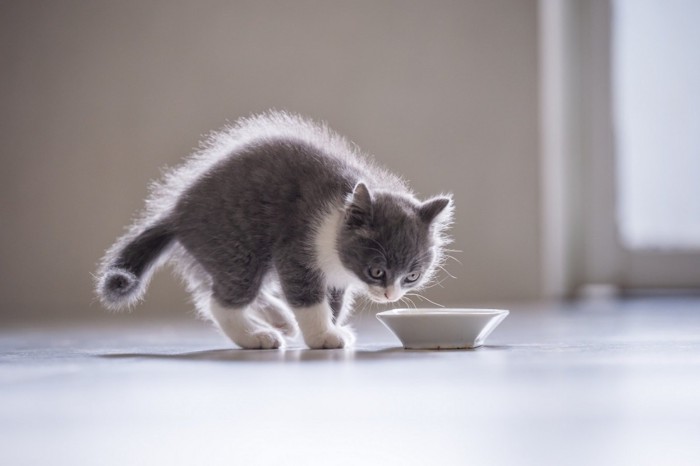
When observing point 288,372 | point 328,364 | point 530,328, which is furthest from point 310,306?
point 530,328

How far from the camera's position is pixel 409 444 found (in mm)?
1050

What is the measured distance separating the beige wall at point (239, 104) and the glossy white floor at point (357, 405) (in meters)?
3.38

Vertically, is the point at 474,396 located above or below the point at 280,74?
below

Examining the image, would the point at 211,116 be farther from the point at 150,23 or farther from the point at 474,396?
the point at 474,396

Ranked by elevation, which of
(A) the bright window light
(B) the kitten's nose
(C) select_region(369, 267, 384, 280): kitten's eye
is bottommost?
(B) the kitten's nose

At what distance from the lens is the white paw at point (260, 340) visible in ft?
7.97

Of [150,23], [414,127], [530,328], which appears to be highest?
[150,23]

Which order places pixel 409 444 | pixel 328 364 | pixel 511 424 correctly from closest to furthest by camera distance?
pixel 409 444, pixel 511 424, pixel 328 364

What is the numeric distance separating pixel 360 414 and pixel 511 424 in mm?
210

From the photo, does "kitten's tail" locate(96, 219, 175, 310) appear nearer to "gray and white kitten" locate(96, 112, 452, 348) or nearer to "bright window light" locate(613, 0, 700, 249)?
"gray and white kitten" locate(96, 112, 452, 348)

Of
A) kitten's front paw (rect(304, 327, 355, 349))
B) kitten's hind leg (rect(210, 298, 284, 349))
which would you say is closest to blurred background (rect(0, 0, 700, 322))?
kitten's hind leg (rect(210, 298, 284, 349))

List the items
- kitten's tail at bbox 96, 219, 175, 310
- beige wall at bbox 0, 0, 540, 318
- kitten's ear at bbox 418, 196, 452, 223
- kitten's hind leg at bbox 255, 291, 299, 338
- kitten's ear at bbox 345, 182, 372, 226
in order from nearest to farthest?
kitten's ear at bbox 345, 182, 372, 226, kitten's ear at bbox 418, 196, 452, 223, kitten's tail at bbox 96, 219, 175, 310, kitten's hind leg at bbox 255, 291, 299, 338, beige wall at bbox 0, 0, 540, 318

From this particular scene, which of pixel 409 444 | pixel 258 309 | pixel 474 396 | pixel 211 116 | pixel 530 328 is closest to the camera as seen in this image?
pixel 409 444

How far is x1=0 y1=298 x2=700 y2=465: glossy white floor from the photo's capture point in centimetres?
100
